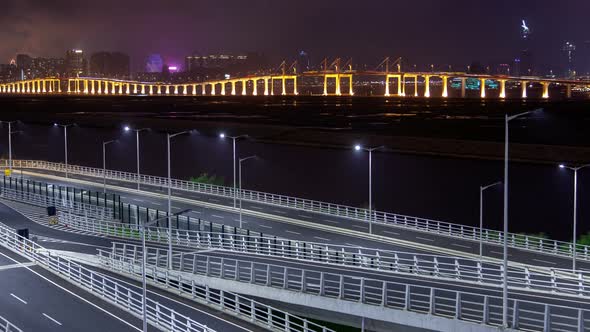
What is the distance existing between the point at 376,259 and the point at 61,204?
77.3ft

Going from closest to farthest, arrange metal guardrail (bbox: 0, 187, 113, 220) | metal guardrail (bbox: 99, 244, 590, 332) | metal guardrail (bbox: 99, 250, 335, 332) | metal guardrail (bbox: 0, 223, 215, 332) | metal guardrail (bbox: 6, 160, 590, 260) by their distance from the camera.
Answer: metal guardrail (bbox: 99, 244, 590, 332) < metal guardrail (bbox: 0, 223, 215, 332) < metal guardrail (bbox: 99, 250, 335, 332) < metal guardrail (bbox: 6, 160, 590, 260) < metal guardrail (bbox: 0, 187, 113, 220)

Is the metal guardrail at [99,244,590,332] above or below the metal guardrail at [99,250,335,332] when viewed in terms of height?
above

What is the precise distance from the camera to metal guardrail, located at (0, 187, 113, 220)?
→ 42438 mm

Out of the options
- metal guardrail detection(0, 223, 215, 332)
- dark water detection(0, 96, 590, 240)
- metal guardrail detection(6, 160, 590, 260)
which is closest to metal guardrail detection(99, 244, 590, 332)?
metal guardrail detection(0, 223, 215, 332)

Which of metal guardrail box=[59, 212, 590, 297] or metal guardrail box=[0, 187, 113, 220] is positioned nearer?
metal guardrail box=[59, 212, 590, 297]

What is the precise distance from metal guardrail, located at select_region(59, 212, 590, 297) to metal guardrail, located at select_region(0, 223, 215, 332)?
5.61m

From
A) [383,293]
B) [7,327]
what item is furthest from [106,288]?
[383,293]

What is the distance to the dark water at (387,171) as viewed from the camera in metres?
54.7

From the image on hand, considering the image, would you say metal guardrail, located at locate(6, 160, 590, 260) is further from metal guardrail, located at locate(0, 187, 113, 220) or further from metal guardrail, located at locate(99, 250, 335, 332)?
metal guardrail, located at locate(99, 250, 335, 332)

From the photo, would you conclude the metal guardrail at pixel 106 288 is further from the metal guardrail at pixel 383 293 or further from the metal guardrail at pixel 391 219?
the metal guardrail at pixel 391 219

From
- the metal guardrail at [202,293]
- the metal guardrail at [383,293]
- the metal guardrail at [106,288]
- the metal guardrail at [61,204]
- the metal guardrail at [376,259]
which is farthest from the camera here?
the metal guardrail at [61,204]

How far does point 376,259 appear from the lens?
2856 centimetres

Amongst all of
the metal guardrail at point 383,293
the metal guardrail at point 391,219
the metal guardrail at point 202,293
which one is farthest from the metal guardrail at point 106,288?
the metal guardrail at point 391,219

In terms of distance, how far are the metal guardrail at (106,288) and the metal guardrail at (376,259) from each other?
221 inches
